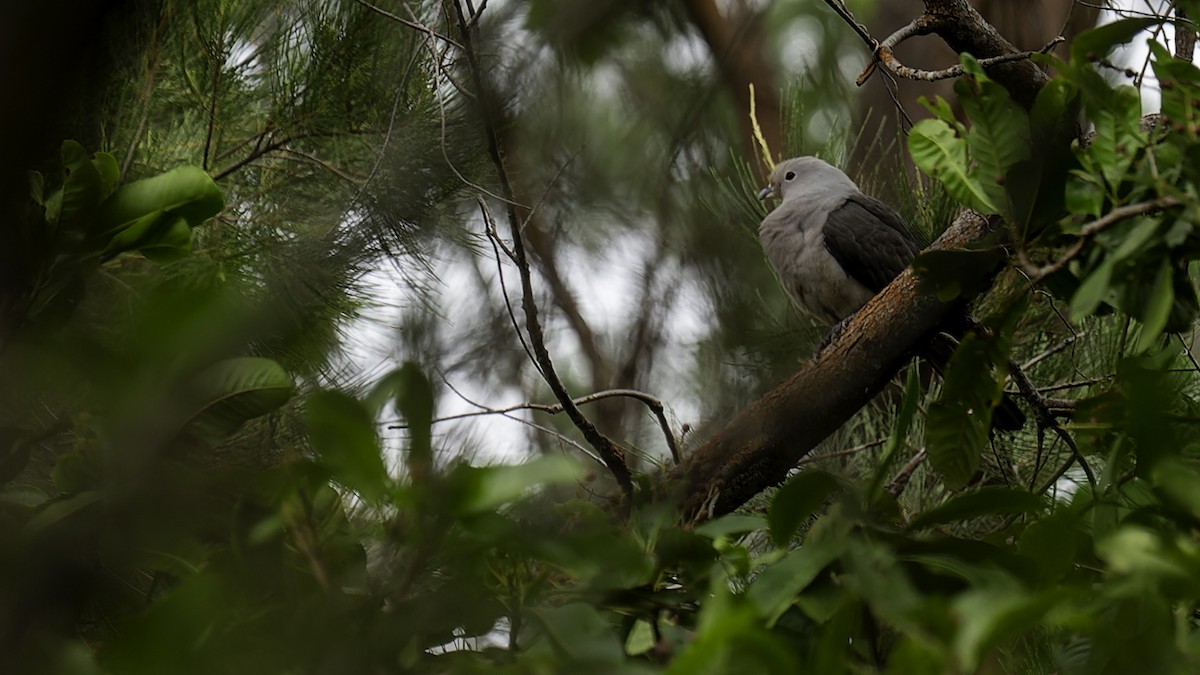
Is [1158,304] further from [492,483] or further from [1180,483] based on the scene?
[492,483]

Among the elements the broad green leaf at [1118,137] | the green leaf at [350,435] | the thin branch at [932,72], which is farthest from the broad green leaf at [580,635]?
the thin branch at [932,72]

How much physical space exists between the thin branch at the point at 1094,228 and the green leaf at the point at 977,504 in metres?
0.16

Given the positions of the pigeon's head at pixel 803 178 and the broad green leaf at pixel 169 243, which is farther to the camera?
Answer: the pigeon's head at pixel 803 178

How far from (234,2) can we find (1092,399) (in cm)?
138

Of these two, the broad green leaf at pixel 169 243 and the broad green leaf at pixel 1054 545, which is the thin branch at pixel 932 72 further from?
the broad green leaf at pixel 169 243

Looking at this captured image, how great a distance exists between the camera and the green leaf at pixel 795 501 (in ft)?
2.42

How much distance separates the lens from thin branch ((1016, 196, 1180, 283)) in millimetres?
701

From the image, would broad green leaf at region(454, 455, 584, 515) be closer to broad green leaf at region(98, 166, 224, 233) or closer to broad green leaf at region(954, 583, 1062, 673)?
broad green leaf at region(954, 583, 1062, 673)

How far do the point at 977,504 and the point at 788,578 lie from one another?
200 mm

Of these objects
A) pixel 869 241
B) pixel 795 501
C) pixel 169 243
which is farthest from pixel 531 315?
pixel 869 241

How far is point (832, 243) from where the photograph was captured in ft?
8.07

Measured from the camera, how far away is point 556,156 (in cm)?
319

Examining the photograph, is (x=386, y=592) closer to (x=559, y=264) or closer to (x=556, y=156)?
(x=556, y=156)

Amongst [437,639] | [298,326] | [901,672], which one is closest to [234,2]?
[298,326]
